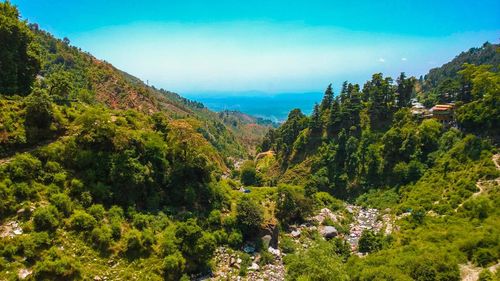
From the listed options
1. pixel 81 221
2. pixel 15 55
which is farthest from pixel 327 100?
pixel 81 221

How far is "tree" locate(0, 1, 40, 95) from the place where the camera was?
35.4m

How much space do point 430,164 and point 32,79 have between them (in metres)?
55.2

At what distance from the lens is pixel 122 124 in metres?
32.4

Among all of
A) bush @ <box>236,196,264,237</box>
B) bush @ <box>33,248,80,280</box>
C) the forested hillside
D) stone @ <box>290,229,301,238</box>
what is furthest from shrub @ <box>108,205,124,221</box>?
stone @ <box>290,229,301,238</box>

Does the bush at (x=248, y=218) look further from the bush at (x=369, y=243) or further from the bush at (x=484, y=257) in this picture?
the bush at (x=484, y=257)

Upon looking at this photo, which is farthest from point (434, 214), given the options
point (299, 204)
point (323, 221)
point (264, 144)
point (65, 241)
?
point (264, 144)

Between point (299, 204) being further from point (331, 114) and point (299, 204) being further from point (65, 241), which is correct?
point (331, 114)

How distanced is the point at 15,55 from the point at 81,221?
81.4 feet

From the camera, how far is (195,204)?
32844 millimetres

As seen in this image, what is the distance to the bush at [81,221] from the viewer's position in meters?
23.3

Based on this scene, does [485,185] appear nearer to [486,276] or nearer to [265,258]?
[486,276]

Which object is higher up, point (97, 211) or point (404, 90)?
point (404, 90)

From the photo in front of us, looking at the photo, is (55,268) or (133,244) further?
(133,244)

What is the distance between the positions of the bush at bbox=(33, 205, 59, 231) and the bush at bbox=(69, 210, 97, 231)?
1049mm
